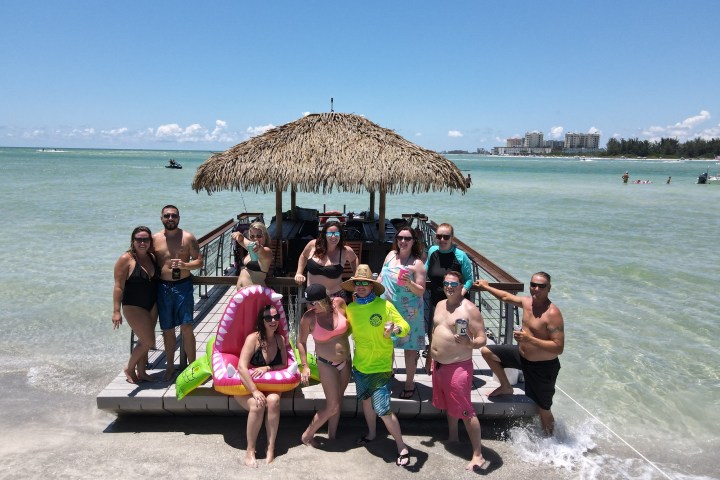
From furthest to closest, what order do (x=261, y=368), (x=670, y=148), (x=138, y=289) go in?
(x=670, y=148) → (x=138, y=289) → (x=261, y=368)

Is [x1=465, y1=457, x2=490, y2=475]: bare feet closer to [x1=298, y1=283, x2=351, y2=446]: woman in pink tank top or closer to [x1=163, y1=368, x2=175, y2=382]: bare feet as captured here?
[x1=298, y1=283, x2=351, y2=446]: woman in pink tank top

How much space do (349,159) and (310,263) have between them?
9.76 ft

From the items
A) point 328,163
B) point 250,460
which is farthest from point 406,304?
point 328,163

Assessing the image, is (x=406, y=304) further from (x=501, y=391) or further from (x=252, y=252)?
(x=252, y=252)

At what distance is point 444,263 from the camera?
4.54 m

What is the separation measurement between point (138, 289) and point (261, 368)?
4.27 ft

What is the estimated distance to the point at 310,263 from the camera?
14.9 ft

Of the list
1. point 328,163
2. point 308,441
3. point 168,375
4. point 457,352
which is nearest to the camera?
point 457,352

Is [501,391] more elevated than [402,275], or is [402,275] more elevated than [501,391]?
[402,275]

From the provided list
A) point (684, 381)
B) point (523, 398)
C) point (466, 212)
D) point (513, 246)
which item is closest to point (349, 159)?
point (523, 398)

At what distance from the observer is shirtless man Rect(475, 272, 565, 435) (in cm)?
398

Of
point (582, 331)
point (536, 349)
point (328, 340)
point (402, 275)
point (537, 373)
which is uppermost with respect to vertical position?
point (402, 275)

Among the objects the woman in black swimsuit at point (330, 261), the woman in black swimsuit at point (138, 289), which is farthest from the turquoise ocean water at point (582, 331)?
the woman in black swimsuit at point (330, 261)

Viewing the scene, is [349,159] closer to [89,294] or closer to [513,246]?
→ [89,294]
